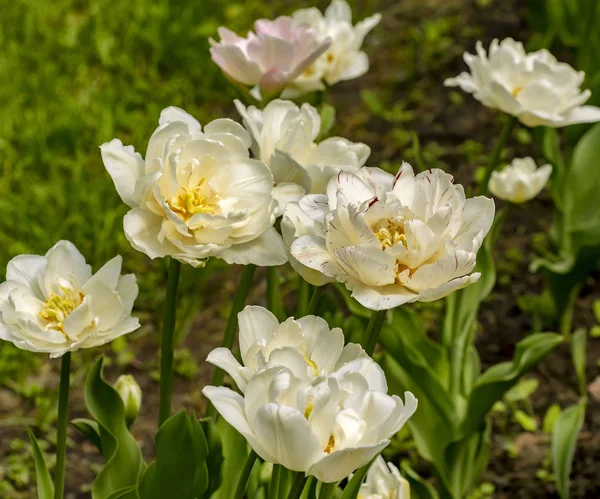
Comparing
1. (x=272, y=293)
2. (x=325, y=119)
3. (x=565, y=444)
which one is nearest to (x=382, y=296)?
(x=272, y=293)

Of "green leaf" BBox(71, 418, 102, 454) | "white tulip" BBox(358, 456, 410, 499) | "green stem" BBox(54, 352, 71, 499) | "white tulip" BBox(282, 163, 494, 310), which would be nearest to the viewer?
"white tulip" BBox(282, 163, 494, 310)

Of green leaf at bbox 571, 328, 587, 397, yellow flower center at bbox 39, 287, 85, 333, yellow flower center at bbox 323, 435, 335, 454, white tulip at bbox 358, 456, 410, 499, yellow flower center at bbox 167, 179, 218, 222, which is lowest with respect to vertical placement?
green leaf at bbox 571, 328, 587, 397

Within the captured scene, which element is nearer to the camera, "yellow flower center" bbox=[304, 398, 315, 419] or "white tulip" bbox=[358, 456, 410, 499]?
"yellow flower center" bbox=[304, 398, 315, 419]

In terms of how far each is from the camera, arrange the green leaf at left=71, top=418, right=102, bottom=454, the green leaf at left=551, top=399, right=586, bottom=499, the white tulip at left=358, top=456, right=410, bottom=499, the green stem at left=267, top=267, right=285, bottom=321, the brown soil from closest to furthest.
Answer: the white tulip at left=358, top=456, right=410, bottom=499 → the green leaf at left=71, top=418, right=102, bottom=454 → the green stem at left=267, top=267, right=285, bottom=321 → the green leaf at left=551, top=399, right=586, bottom=499 → the brown soil

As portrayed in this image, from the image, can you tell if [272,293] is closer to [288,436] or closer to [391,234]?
[391,234]

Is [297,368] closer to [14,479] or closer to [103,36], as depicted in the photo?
[14,479]

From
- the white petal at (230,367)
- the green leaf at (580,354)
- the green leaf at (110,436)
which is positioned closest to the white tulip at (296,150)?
the white petal at (230,367)

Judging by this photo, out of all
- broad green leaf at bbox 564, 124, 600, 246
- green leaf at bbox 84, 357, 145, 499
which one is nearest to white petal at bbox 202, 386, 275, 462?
green leaf at bbox 84, 357, 145, 499

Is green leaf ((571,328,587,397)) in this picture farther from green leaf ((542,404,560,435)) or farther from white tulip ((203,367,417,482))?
white tulip ((203,367,417,482))
